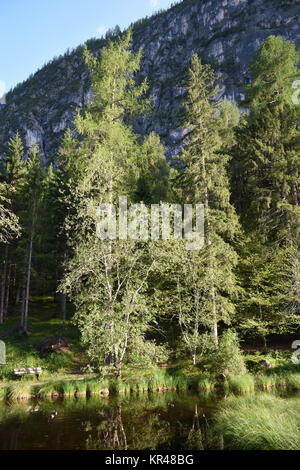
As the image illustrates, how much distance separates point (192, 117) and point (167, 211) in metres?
8.29

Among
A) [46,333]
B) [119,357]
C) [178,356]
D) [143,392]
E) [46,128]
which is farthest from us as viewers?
[46,128]

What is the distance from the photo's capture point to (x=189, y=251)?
835 inches

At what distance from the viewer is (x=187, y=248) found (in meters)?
21.0

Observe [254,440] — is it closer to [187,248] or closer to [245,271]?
[187,248]

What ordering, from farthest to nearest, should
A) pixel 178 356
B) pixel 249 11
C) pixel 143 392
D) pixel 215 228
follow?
pixel 249 11 < pixel 215 228 < pixel 178 356 < pixel 143 392

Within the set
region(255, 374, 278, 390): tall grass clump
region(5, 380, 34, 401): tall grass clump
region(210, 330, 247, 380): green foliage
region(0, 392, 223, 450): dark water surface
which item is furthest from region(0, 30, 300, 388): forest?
region(5, 380, 34, 401): tall grass clump

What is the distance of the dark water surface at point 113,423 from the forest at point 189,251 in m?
2.26

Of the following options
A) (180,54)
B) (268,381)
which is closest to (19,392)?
(268,381)

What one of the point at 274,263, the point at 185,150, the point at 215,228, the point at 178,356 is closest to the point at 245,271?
the point at 274,263

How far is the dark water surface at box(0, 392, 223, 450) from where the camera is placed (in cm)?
972

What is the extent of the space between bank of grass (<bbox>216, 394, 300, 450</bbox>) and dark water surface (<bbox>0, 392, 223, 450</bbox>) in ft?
1.57

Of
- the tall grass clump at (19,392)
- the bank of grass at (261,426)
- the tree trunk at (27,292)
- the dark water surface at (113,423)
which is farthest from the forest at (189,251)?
the bank of grass at (261,426)

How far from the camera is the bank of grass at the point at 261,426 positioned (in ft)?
26.2

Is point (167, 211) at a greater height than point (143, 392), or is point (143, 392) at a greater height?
point (167, 211)
